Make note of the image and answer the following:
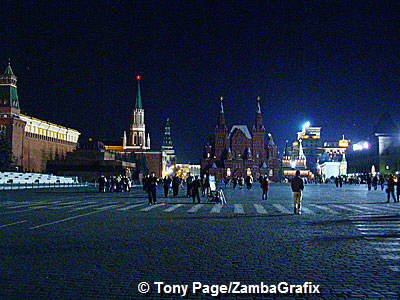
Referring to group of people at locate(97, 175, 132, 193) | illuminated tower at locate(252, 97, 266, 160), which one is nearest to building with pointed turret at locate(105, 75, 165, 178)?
illuminated tower at locate(252, 97, 266, 160)

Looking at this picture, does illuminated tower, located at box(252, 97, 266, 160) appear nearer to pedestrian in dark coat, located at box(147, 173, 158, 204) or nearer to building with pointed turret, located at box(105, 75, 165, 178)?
building with pointed turret, located at box(105, 75, 165, 178)

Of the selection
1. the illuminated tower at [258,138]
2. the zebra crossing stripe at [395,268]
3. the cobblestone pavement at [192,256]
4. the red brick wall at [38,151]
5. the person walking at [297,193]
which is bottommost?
the cobblestone pavement at [192,256]

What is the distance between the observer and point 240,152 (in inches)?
4951

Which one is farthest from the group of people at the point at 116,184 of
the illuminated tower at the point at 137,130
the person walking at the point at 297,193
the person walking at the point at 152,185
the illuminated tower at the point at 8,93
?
the illuminated tower at the point at 137,130

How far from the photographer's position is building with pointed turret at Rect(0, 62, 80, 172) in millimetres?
76894

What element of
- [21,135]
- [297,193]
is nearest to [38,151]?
[21,135]

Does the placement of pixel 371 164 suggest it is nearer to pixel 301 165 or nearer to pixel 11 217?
pixel 301 165

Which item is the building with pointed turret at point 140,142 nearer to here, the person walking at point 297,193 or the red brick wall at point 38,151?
the red brick wall at point 38,151

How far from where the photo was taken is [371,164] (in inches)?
3871

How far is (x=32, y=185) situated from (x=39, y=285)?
4526 centimetres

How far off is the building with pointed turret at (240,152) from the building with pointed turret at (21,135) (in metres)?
43.8

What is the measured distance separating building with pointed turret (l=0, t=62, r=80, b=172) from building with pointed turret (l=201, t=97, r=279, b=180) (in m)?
43.8

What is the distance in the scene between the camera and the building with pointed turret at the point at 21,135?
76.9m

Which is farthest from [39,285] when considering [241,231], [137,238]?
[241,231]
